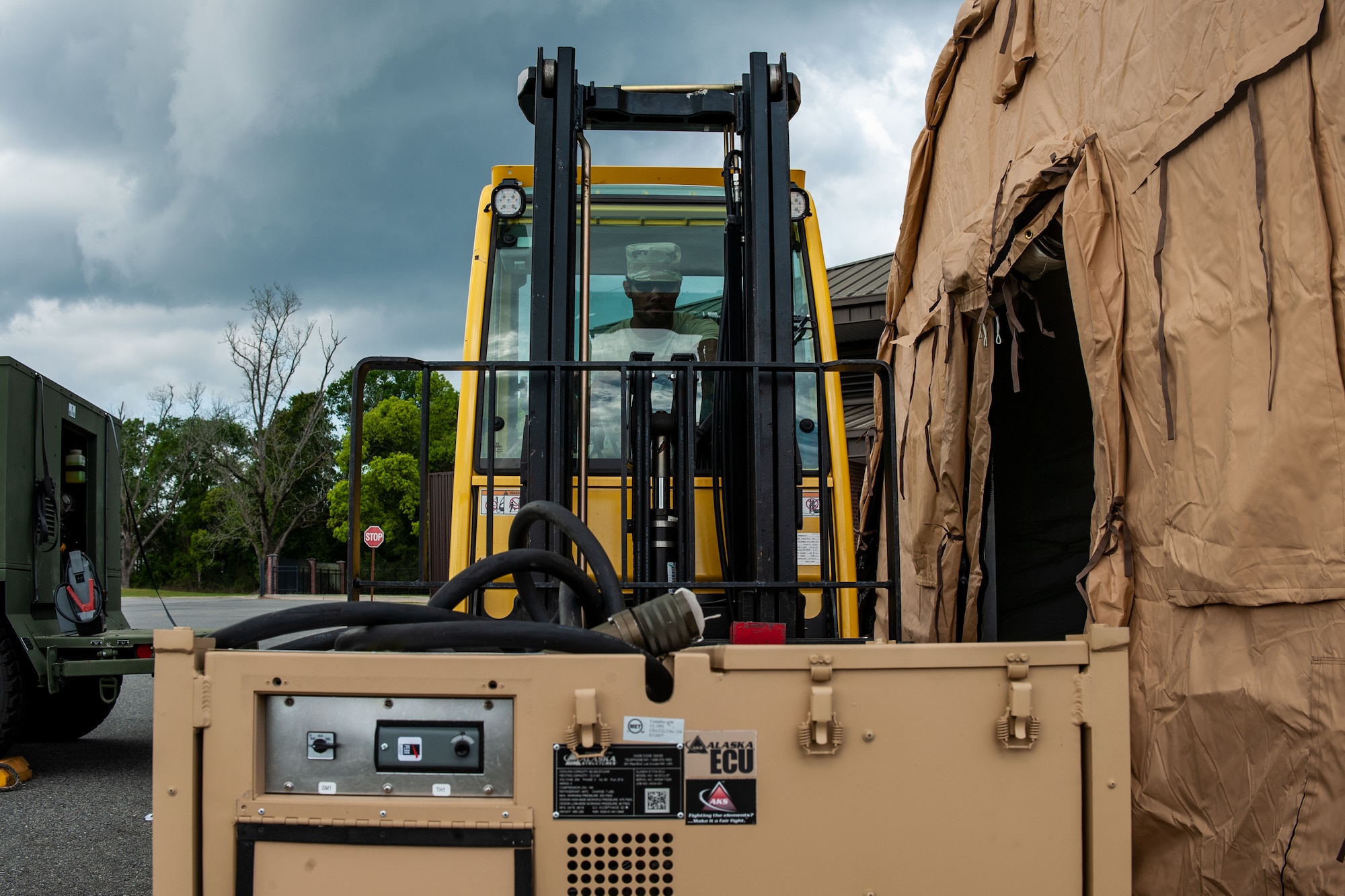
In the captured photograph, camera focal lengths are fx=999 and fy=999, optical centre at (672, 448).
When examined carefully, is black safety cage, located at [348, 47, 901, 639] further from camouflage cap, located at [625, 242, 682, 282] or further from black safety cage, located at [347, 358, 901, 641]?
camouflage cap, located at [625, 242, 682, 282]

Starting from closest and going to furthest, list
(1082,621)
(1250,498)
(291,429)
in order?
(1250,498) → (1082,621) → (291,429)

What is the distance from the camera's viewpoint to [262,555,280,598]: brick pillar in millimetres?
37000

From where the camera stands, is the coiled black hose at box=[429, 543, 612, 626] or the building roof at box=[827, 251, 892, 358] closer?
the coiled black hose at box=[429, 543, 612, 626]

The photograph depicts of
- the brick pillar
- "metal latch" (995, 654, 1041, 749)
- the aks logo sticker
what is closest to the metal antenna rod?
the aks logo sticker

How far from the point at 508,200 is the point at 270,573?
36.6 m

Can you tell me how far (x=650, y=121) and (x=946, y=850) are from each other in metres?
3.11

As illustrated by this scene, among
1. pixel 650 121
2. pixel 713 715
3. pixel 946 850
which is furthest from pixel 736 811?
pixel 650 121

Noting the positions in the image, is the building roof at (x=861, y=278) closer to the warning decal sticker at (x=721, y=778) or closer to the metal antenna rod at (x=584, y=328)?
the metal antenna rod at (x=584, y=328)

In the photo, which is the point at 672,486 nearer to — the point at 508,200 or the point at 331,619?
the point at 508,200

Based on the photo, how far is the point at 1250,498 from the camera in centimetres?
313

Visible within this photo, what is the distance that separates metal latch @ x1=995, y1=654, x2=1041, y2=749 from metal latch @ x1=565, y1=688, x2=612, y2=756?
85 cm

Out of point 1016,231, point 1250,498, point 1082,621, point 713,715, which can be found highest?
point 1016,231

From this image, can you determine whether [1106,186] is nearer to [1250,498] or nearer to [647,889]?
[1250,498]

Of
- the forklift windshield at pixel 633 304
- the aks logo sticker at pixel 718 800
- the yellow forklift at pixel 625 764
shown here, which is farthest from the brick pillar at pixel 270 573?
the aks logo sticker at pixel 718 800
